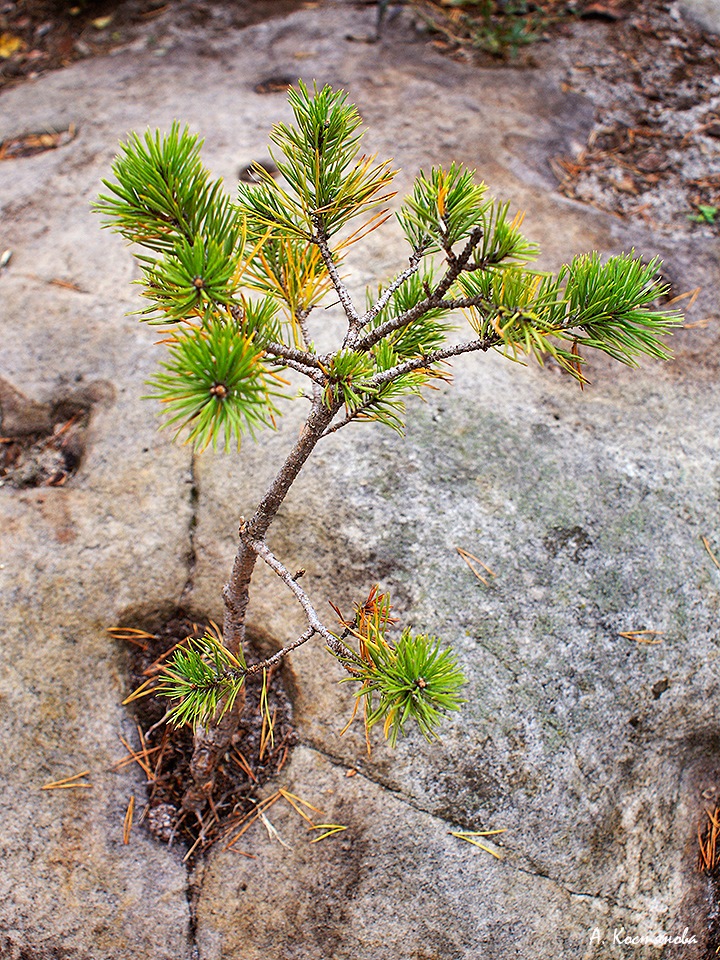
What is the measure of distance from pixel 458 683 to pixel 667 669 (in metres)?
1.31

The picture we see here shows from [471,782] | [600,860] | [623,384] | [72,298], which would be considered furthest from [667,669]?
[72,298]

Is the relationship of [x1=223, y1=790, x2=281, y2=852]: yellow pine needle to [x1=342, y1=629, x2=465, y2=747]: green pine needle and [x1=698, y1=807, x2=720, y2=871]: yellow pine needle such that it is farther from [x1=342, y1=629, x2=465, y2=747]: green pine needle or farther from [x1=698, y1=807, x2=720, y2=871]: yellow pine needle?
[x1=698, y1=807, x2=720, y2=871]: yellow pine needle

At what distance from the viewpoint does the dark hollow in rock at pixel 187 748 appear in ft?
6.90

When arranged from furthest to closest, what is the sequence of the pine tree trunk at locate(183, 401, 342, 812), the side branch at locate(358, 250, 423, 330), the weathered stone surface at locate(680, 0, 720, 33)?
the weathered stone surface at locate(680, 0, 720, 33), the pine tree trunk at locate(183, 401, 342, 812), the side branch at locate(358, 250, 423, 330)

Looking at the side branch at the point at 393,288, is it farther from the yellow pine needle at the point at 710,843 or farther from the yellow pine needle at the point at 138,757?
the yellow pine needle at the point at 710,843

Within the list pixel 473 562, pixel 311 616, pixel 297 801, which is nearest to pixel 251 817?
pixel 297 801

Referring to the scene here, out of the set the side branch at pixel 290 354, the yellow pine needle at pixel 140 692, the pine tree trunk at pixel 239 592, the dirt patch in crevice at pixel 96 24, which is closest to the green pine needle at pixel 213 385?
the side branch at pixel 290 354

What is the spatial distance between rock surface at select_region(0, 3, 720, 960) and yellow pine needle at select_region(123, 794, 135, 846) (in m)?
0.03

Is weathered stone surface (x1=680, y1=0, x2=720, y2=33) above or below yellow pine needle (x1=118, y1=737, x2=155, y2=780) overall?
above

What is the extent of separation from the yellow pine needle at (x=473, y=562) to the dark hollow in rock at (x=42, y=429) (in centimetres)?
160

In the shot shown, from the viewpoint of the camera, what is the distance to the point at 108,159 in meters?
3.80

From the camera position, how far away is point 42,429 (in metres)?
2.88

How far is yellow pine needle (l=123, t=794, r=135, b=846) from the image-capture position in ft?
6.74

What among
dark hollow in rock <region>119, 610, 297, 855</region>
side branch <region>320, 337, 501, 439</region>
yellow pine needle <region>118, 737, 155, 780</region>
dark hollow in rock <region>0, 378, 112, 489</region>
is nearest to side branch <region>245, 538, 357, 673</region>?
side branch <region>320, 337, 501, 439</region>
